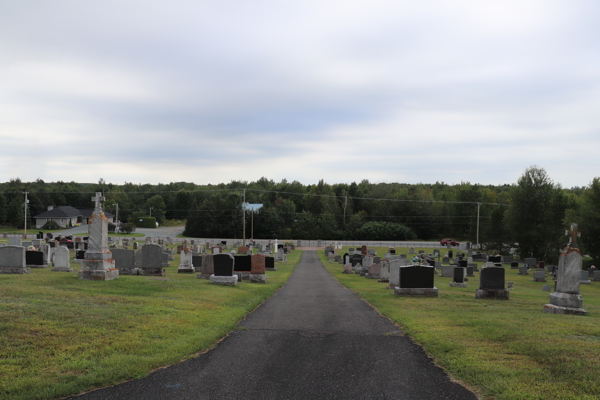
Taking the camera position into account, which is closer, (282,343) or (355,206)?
(282,343)

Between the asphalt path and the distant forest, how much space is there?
40221 millimetres

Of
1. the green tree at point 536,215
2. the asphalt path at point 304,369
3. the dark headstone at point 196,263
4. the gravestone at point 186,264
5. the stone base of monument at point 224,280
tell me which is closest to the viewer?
the asphalt path at point 304,369

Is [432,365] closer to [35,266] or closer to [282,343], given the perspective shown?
[282,343]

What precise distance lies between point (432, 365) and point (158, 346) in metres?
4.33

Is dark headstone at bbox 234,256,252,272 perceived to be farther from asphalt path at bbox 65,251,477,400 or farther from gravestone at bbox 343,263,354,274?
gravestone at bbox 343,263,354,274

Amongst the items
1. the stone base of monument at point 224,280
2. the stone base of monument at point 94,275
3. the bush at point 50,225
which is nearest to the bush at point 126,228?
the bush at point 50,225

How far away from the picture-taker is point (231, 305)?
1196cm

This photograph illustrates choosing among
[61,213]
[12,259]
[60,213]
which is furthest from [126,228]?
[12,259]

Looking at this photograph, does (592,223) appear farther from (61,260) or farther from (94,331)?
(94,331)

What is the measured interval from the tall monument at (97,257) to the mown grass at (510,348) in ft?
29.8

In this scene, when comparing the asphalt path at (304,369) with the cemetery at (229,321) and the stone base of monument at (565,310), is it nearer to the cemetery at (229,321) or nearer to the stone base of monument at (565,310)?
the cemetery at (229,321)

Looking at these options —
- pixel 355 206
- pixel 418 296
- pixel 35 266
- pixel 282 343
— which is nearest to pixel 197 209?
pixel 355 206

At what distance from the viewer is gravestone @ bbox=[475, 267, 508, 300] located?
15297mm

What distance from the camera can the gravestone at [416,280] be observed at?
1523 cm
